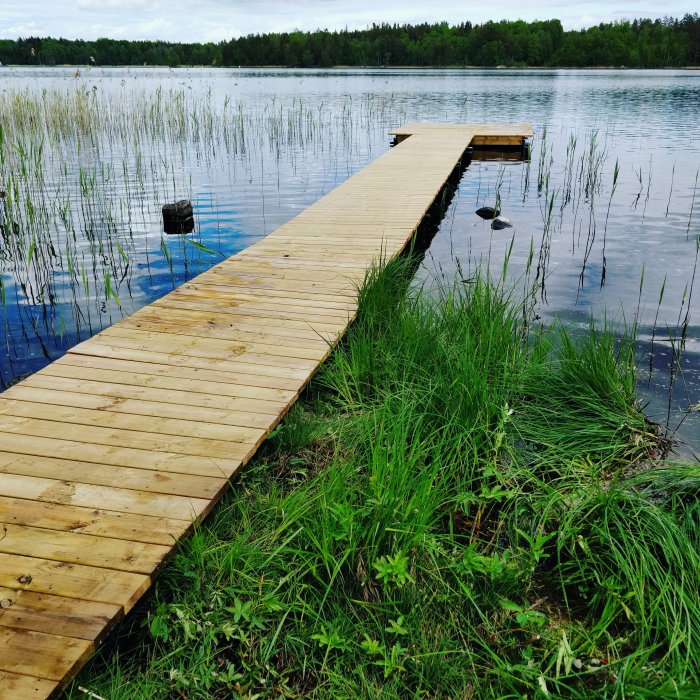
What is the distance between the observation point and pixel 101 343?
12.2 ft

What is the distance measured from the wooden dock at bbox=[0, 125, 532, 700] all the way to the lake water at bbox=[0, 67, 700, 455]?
0.68 meters

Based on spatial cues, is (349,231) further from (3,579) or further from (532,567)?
(3,579)

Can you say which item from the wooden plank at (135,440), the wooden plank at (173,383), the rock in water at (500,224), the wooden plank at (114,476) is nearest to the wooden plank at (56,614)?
the wooden plank at (114,476)

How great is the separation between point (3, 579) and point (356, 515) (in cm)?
113

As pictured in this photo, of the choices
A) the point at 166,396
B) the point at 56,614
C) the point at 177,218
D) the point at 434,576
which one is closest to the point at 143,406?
the point at 166,396

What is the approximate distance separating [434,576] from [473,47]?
8799cm

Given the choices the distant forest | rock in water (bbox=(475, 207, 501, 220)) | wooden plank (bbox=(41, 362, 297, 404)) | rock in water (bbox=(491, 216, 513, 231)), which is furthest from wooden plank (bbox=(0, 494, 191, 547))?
the distant forest

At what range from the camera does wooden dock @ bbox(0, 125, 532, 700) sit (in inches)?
71.9

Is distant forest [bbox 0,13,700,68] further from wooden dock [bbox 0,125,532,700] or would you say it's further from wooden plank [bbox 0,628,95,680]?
wooden plank [bbox 0,628,95,680]

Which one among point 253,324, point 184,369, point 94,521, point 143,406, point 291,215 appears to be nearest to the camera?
point 94,521

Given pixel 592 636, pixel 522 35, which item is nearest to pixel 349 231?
pixel 592 636

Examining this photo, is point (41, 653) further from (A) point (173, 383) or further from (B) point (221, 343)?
(B) point (221, 343)

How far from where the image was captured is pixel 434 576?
7.36ft

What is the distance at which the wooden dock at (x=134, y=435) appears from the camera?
183 cm
